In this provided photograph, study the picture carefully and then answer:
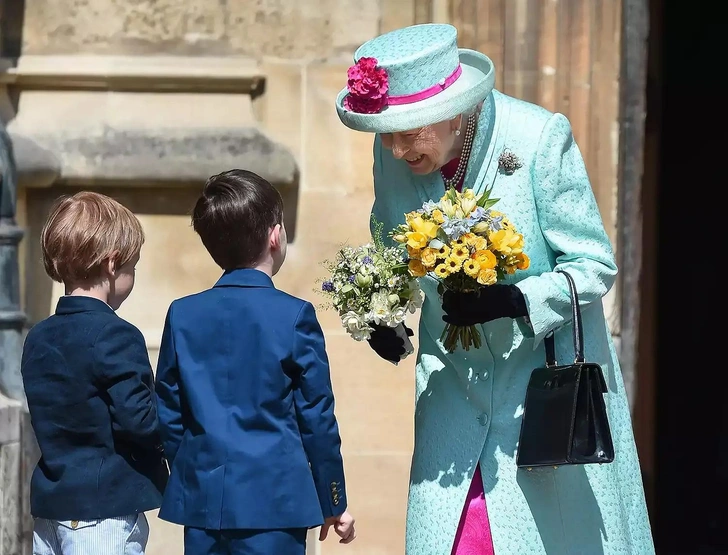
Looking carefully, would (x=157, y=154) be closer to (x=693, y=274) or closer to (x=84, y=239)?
(x=84, y=239)

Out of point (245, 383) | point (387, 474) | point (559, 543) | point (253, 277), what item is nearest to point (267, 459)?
point (245, 383)

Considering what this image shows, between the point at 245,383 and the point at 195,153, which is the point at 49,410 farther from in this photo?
the point at 195,153

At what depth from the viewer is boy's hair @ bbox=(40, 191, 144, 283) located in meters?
3.25

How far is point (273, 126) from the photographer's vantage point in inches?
186

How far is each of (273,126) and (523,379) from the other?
1833 mm

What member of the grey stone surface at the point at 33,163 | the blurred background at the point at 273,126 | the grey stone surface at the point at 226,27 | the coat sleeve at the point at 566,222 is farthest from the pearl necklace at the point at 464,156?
the grey stone surface at the point at 33,163

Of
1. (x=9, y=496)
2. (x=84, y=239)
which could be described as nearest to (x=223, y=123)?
(x=9, y=496)

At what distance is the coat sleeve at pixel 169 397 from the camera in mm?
3111

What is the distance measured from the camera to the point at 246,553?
118 inches

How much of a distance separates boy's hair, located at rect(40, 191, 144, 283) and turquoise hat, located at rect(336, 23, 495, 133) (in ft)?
2.05

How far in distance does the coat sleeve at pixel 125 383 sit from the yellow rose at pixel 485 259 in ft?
2.71

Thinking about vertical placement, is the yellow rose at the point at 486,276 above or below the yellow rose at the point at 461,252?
below

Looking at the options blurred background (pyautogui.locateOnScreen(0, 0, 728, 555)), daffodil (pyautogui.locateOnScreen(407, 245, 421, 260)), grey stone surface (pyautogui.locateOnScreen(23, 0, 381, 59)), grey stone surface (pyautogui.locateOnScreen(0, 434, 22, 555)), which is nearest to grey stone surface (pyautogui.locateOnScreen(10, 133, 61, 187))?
blurred background (pyautogui.locateOnScreen(0, 0, 728, 555))

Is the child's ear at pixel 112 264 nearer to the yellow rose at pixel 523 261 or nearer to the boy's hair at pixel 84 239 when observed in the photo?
the boy's hair at pixel 84 239
